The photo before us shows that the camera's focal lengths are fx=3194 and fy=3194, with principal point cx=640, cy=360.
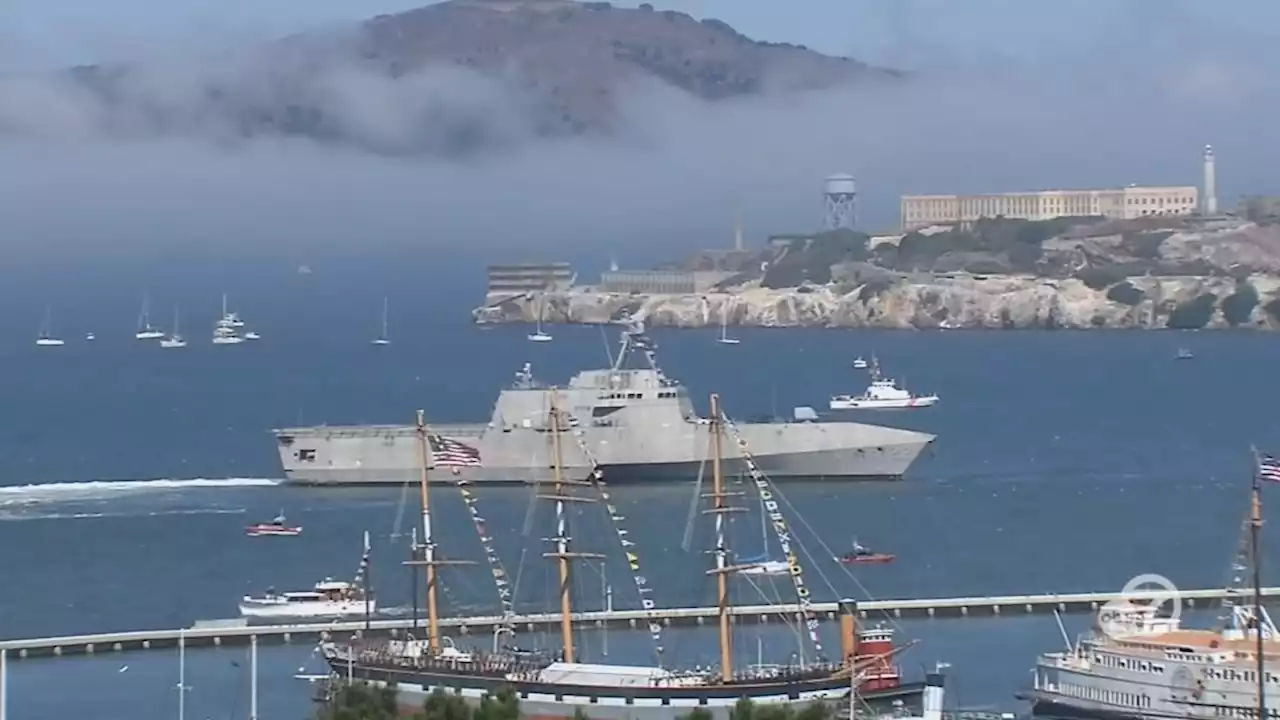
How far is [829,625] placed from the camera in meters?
41.6

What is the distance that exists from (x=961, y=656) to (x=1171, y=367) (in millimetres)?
77364

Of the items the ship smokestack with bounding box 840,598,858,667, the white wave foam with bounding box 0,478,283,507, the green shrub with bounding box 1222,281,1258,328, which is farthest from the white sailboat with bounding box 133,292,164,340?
the ship smokestack with bounding box 840,598,858,667

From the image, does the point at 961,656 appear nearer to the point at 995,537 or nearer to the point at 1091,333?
the point at 995,537

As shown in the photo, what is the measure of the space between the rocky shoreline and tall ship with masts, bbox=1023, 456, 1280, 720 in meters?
119

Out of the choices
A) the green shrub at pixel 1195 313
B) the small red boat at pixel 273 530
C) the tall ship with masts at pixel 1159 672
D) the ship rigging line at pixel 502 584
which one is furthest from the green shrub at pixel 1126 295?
the tall ship with masts at pixel 1159 672

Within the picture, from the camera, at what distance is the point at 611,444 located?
62.1 metres

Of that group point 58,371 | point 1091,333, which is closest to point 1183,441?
point 58,371

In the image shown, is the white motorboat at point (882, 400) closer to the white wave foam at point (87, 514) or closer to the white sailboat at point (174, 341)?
the white wave foam at point (87, 514)

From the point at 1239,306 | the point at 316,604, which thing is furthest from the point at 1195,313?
the point at 316,604

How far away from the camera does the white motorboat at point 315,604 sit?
43.8m

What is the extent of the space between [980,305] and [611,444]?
101 m

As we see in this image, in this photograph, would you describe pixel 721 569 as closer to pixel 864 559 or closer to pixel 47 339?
pixel 864 559

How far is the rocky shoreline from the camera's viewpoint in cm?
15462

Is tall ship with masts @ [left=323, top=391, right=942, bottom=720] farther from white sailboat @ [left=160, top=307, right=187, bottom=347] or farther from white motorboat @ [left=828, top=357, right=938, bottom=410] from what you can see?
white sailboat @ [left=160, top=307, right=187, bottom=347]
